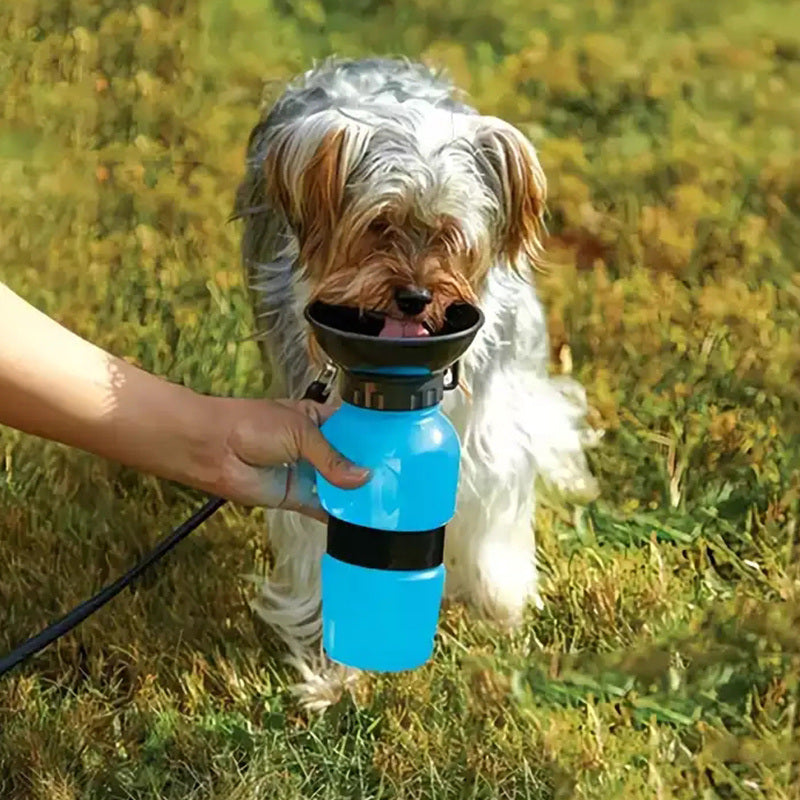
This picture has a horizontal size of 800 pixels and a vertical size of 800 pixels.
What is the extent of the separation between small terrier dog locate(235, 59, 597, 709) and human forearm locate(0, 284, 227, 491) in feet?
1.01

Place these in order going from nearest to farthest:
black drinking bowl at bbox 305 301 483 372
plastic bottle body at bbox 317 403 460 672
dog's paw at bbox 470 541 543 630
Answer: black drinking bowl at bbox 305 301 483 372, plastic bottle body at bbox 317 403 460 672, dog's paw at bbox 470 541 543 630

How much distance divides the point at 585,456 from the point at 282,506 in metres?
1.28

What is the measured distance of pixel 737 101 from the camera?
5.21 metres

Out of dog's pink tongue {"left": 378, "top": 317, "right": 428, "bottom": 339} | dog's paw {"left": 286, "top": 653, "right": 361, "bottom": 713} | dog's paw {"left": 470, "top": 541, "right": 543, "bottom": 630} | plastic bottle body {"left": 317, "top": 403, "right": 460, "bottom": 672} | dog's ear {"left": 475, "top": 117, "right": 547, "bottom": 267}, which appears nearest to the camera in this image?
plastic bottle body {"left": 317, "top": 403, "right": 460, "bottom": 672}

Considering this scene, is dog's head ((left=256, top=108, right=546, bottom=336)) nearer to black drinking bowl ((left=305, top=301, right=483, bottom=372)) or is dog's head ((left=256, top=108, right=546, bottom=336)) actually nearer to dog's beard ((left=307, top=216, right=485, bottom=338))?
dog's beard ((left=307, top=216, right=485, bottom=338))

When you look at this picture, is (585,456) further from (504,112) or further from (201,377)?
(504,112)

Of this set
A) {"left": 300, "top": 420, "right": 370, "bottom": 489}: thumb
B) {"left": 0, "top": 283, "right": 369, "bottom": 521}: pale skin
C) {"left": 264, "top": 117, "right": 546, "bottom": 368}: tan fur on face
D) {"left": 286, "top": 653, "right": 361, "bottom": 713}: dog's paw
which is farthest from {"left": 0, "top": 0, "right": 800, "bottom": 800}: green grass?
{"left": 264, "top": 117, "right": 546, "bottom": 368}: tan fur on face

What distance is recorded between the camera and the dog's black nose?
2.25 m

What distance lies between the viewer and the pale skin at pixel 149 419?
89.0 inches

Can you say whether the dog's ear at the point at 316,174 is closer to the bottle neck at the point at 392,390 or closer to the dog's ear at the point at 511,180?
the dog's ear at the point at 511,180

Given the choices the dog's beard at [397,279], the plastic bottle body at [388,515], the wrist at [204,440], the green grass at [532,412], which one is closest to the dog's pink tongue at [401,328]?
the dog's beard at [397,279]

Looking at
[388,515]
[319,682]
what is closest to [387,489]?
[388,515]

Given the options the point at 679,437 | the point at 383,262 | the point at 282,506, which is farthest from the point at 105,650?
the point at 679,437

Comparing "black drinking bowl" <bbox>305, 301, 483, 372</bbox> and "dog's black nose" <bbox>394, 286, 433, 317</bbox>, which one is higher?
"black drinking bowl" <bbox>305, 301, 483, 372</bbox>
